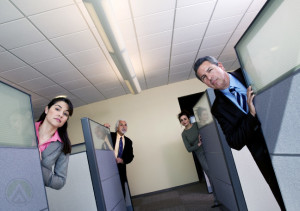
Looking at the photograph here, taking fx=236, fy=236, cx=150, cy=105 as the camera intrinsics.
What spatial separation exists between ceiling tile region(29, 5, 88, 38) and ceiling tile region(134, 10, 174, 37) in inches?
28.1

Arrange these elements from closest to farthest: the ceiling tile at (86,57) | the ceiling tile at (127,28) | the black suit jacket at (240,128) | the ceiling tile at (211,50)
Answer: the black suit jacket at (240,128)
the ceiling tile at (127,28)
the ceiling tile at (86,57)
the ceiling tile at (211,50)

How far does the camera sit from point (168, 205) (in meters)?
4.20

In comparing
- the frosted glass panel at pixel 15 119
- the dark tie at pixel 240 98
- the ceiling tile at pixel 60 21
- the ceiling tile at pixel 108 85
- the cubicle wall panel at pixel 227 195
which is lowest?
the cubicle wall panel at pixel 227 195

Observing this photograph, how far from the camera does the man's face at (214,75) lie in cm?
144

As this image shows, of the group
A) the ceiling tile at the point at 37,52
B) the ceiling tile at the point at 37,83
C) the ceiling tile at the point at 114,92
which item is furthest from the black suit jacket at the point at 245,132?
the ceiling tile at the point at 114,92

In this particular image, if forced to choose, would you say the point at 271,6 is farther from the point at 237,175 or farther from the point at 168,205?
the point at 168,205

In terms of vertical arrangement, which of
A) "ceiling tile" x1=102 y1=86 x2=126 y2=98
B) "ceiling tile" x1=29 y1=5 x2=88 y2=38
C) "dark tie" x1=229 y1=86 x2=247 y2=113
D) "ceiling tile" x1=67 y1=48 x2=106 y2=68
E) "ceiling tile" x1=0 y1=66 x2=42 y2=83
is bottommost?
"dark tie" x1=229 y1=86 x2=247 y2=113

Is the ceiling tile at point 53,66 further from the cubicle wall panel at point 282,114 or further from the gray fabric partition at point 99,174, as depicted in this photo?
the cubicle wall panel at point 282,114

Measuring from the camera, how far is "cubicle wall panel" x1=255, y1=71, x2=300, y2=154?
887mm

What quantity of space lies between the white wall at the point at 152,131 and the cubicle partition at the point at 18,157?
Result: 4.74m

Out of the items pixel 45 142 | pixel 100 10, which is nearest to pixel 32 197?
pixel 45 142

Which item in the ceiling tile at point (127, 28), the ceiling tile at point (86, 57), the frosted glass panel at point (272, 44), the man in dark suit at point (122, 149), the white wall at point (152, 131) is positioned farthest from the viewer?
the white wall at point (152, 131)

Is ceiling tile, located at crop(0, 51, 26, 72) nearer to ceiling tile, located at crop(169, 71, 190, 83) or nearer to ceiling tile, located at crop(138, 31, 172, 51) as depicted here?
ceiling tile, located at crop(138, 31, 172, 51)

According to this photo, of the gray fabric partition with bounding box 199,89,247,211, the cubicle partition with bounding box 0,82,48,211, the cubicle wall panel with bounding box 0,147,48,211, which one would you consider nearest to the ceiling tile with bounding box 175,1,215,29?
the gray fabric partition with bounding box 199,89,247,211
